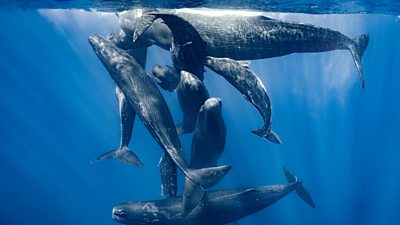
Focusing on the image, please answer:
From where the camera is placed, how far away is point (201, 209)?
9883mm

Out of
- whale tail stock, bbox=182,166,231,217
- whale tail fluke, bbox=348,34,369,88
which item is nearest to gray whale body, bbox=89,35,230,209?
whale tail stock, bbox=182,166,231,217

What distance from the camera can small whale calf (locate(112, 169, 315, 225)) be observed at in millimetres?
9789

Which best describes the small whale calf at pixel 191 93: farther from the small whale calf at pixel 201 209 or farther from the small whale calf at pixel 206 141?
the small whale calf at pixel 201 209

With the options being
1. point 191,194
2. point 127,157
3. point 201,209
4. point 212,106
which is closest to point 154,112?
point 212,106

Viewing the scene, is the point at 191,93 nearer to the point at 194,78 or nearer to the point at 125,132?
the point at 194,78

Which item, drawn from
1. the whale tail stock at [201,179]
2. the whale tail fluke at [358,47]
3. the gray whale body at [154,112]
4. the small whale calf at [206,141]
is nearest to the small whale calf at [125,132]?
the gray whale body at [154,112]

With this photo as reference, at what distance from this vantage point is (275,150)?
2503cm

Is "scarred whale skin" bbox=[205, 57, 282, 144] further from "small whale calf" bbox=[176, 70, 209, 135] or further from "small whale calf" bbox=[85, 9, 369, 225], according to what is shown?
"small whale calf" bbox=[176, 70, 209, 135]

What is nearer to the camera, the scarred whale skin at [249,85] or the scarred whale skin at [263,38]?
the scarred whale skin at [249,85]

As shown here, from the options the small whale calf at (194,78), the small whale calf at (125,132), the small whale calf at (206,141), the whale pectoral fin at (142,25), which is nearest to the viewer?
the small whale calf at (194,78)

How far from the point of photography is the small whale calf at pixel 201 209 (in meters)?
9.79

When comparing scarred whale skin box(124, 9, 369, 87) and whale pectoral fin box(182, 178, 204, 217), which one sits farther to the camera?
scarred whale skin box(124, 9, 369, 87)

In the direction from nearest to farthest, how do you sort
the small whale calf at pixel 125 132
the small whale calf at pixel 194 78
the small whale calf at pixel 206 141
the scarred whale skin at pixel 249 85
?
the scarred whale skin at pixel 249 85 < the small whale calf at pixel 194 78 < the small whale calf at pixel 206 141 < the small whale calf at pixel 125 132

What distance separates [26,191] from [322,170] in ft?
126
